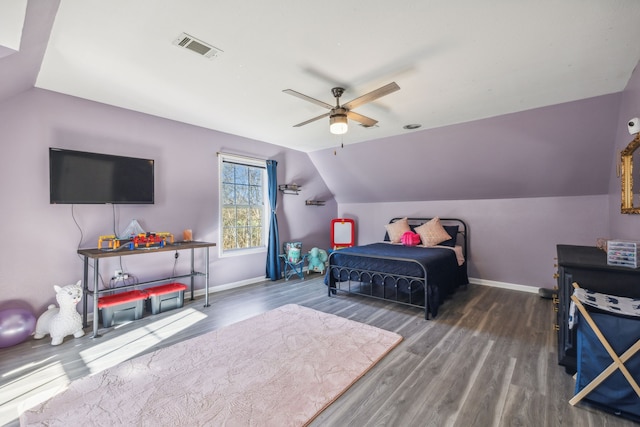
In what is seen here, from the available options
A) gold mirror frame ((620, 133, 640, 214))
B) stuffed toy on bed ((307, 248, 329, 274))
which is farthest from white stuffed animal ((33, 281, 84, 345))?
gold mirror frame ((620, 133, 640, 214))

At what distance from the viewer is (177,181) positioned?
384 cm

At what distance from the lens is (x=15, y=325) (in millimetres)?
2486

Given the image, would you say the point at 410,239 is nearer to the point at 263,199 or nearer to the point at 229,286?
the point at 263,199

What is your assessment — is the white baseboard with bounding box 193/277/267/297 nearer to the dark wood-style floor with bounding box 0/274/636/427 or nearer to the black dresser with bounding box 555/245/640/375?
the dark wood-style floor with bounding box 0/274/636/427

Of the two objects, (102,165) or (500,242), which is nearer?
(102,165)

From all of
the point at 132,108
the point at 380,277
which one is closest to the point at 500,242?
the point at 380,277

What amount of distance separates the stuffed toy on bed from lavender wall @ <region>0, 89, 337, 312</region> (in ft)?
4.08

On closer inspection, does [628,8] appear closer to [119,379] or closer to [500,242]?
[500,242]

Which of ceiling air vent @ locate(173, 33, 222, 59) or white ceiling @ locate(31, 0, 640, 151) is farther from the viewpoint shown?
ceiling air vent @ locate(173, 33, 222, 59)

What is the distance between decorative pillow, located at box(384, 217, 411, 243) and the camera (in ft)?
16.5

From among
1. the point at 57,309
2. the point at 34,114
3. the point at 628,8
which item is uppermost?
the point at 628,8

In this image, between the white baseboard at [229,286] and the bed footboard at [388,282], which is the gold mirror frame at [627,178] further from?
the white baseboard at [229,286]

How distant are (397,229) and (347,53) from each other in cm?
356

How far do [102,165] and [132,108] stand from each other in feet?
2.64
